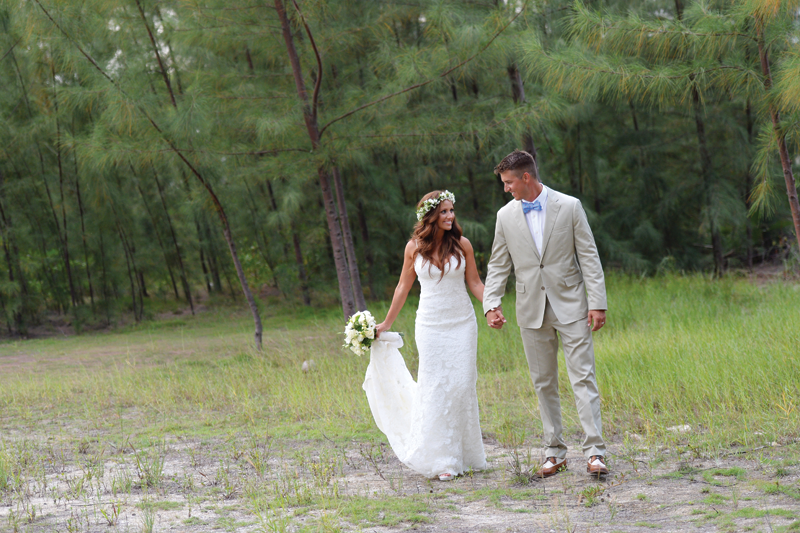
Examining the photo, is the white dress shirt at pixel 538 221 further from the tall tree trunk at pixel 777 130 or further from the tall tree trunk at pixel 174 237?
the tall tree trunk at pixel 174 237

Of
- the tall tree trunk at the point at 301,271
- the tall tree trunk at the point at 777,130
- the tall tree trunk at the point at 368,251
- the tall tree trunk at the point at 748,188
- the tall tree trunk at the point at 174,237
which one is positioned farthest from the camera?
the tall tree trunk at the point at 174,237

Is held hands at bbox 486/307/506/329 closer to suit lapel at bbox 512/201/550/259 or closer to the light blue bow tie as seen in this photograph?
suit lapel at bbox 512/201/550/259

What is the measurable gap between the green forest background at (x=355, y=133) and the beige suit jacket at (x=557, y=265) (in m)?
2.70

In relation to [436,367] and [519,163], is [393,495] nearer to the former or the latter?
[436,367]

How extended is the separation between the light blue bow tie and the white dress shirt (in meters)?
0.02

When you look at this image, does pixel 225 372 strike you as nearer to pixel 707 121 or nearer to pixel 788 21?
pixel 788 21

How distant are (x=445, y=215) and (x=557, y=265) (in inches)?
32.2

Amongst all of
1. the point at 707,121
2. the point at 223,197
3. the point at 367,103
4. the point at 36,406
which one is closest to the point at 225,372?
the point at 36,406

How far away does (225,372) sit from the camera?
27.5 ft

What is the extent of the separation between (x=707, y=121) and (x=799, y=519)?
1461 cm

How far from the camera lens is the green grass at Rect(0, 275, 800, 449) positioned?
491 cm

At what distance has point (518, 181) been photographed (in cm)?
392

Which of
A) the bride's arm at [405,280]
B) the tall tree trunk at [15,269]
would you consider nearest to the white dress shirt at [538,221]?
the bride's arm at [405,280]

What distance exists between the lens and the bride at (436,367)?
4121 millimetres
